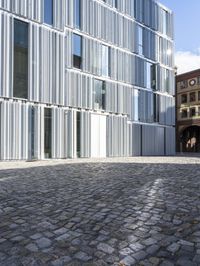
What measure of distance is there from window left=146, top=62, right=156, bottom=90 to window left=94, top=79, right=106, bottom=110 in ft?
21.2

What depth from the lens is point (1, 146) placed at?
1802 cm

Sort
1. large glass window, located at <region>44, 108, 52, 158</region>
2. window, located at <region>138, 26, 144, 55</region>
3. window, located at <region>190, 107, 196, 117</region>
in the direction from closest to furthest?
large glass window, located at <region>44, 108, 52, 158</region> → window, located at <region>138, 26, 144, 55</region> → window, located at <region>190, 107, 196, 117</region>

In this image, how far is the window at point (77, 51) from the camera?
23.3 metres

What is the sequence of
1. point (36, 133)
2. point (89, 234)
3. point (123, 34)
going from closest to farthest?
point (89, 234)
point (36, 133)
point (123, 34)

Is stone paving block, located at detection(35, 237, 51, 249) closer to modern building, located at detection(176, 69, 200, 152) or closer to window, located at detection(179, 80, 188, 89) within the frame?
modern building, located at detection(176, 69, 200, 152)

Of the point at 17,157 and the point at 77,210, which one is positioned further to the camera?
the point at 17,157

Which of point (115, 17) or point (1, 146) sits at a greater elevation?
point (115, 17)

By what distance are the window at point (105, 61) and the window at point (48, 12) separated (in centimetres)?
575

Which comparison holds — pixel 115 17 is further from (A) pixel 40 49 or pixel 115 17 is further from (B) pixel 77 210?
(B) pixel 77 210

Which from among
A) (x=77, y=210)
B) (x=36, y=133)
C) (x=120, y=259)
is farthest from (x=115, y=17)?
(x=120, y=259)

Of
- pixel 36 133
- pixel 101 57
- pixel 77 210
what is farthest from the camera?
pixel 101 57

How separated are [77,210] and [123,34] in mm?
24620

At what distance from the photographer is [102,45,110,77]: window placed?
2566 centimetres

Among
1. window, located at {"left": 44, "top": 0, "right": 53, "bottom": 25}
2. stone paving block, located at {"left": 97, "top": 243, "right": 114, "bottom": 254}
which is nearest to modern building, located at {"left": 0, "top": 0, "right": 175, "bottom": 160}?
window, located at {"left": 44, "top": 0, "right": 53, "bottom": 25}
